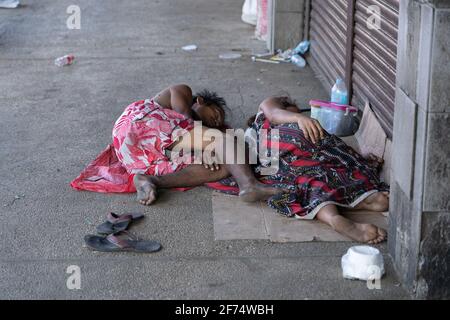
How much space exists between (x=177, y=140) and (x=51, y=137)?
1386mm

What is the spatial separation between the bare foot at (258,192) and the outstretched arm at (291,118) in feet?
1.26

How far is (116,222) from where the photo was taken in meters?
4.28

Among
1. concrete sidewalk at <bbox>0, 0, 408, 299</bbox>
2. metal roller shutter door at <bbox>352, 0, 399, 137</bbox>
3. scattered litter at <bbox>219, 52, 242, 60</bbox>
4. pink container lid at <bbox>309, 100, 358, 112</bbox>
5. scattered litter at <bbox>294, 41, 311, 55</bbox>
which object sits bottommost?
concrete sidewalk at <bbox>0, 0, 408, 299</bbox>

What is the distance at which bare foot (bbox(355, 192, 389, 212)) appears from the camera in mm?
4395

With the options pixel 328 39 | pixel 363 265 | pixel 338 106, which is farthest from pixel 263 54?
pixel 363 265

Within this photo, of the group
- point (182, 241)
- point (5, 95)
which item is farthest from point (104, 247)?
point (5, 95)

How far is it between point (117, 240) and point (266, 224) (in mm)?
806

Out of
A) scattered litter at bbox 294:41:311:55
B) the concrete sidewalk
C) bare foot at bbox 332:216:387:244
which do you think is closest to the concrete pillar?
the concrete sidewalk

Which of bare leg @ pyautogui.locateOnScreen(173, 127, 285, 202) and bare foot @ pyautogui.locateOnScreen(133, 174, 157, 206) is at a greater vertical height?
bare leg @ pyautogui.locateOnScreen(173, 127, 285, 202)

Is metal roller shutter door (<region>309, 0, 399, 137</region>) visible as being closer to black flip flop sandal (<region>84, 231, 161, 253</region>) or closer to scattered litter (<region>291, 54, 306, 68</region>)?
scattered litter (<region>291, 54, 306, 68</region>)

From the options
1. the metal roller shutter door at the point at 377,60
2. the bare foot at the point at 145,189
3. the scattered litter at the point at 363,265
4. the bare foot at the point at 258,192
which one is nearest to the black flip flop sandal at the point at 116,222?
the bare foot at the point at 145,189

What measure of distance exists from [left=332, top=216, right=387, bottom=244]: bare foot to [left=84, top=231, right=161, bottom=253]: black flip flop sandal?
0.94m

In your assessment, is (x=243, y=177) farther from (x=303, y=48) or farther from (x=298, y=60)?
(x=303, y=48)

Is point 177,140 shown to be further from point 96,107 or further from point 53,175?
point 96,107
